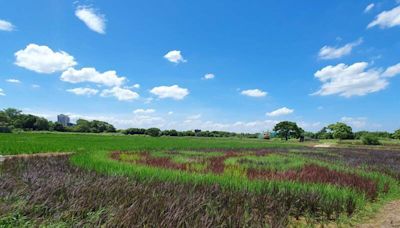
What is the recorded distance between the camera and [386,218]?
6.04 m

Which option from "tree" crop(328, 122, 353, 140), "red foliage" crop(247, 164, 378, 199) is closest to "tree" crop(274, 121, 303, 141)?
"tree" crop(328, 122, 353, 140)

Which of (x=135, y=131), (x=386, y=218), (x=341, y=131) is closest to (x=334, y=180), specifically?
(x=386, y=218)

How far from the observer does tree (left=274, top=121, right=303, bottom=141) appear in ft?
376

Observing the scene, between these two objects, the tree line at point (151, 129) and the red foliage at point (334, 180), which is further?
the tree line at point (151, 129)

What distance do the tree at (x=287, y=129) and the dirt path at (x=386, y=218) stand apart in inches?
4339

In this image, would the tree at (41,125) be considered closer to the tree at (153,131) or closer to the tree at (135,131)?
the tree at (135,131)

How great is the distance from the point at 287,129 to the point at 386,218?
112508 mm

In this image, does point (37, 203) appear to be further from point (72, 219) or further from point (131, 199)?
point (131, 199)

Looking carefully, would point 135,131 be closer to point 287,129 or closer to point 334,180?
point 287,129

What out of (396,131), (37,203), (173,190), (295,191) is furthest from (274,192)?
(396,131)

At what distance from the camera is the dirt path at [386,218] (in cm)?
555

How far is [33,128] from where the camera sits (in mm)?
122938

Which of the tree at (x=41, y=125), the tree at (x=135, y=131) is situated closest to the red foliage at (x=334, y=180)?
the tree at (x=135, y=131)

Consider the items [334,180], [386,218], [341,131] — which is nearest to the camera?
[386,218]
